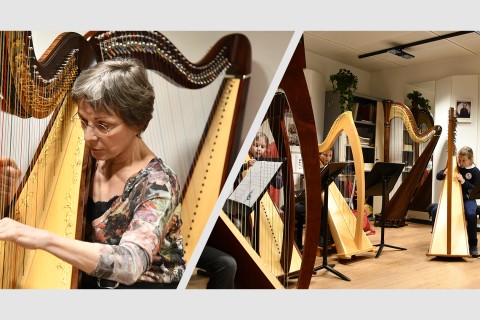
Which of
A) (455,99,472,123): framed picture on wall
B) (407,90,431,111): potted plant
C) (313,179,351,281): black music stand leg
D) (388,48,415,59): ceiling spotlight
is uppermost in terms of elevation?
(388,48,415,59): ceiling spotlight

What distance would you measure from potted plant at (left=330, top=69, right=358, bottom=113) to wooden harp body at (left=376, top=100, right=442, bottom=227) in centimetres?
17

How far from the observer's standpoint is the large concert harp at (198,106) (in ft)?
4.86

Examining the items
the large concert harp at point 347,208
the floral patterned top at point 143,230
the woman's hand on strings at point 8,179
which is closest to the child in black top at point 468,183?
the large concert harp at point 347,208

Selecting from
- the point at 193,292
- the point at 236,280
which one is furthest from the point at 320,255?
the point at 193,292

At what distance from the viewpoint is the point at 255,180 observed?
1.66 metres

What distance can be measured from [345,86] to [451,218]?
2.48 feet

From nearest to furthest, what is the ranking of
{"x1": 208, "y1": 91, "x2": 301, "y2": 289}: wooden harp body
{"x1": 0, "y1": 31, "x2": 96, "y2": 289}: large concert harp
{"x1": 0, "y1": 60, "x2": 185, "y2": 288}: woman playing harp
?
1. {"x1": 0, "y1": 31, "x2": 96, "y2": 289}: large concert harp
2. {"x1": 0, "y1": 60, "x2": 185, "y2": 288}: woman playing harp
3. {"x1": 208, "y1": 91, "x2": 301, "y2": 289}: wooden harp body

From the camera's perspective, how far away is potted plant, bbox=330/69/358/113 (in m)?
1.84

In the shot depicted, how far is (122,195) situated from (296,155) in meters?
0.65

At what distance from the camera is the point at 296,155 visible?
162 centimetres

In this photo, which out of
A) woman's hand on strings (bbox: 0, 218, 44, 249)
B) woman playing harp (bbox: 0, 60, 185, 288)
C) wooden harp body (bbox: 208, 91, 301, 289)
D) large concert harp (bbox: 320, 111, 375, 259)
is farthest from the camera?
large concert harp (bbox: 320, 111, 375, 259)

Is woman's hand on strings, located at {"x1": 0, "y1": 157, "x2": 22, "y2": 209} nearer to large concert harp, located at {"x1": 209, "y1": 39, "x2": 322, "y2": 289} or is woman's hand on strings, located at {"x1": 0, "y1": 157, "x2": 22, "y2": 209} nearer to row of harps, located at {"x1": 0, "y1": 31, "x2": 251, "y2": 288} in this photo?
row of harps, located at {"x1": 0, "y1": 31, "x2": 251, "y2": 288}

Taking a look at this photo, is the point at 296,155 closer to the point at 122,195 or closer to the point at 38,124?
the point at 122,195

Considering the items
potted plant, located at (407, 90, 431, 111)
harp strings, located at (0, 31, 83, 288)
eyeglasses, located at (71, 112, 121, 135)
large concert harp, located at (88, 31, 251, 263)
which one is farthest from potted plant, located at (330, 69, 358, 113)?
harp strings, located at (0, 31, 83, 288)
